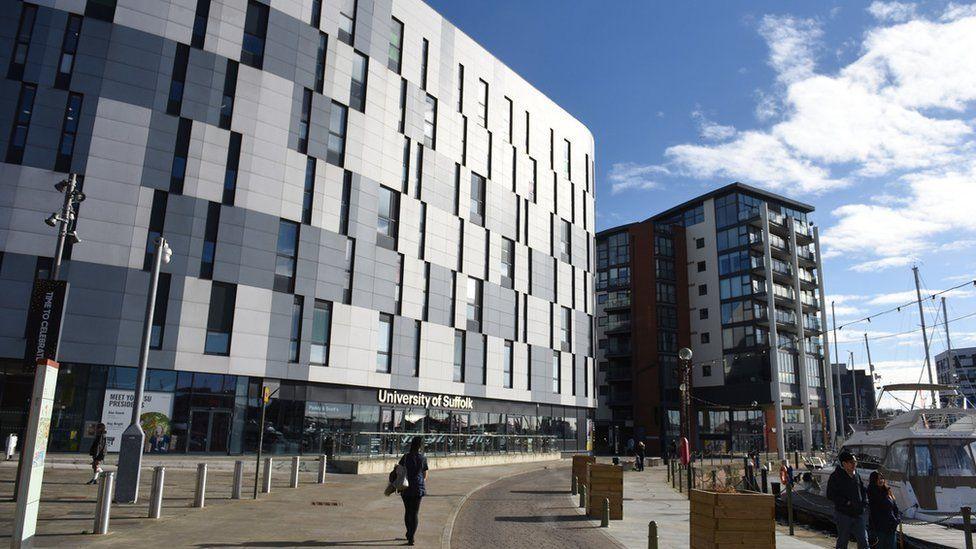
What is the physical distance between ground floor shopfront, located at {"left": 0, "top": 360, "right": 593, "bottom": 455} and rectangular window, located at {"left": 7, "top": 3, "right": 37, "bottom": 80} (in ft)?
43.9

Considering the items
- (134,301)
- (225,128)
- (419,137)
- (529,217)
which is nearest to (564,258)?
(529,217)

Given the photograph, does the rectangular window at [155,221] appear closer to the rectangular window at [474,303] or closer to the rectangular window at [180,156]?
the rectangular window at [180,156]

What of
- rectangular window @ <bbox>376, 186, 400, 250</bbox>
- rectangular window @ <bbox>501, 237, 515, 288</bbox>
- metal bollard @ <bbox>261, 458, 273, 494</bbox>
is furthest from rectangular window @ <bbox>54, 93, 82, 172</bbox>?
rectangular window @ <bbox>501, 237, 515, 288</bbox>

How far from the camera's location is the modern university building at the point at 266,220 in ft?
96.5

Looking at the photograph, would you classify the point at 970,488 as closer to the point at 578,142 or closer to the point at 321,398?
the point at 321,398

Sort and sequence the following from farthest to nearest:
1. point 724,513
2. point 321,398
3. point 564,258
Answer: point 564,258, point 321,398, point 724,513

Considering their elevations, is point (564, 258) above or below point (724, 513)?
above

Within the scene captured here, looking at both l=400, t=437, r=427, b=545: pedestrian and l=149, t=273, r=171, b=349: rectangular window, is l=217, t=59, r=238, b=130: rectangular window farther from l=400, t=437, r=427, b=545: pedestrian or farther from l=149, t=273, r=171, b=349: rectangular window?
l=400, t=437, r=427, b=545: pedestrian

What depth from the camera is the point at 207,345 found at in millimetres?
32062

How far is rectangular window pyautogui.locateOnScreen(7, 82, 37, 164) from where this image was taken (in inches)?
1137

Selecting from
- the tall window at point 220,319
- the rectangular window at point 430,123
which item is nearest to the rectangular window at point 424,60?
the rectangular window at point 430,123

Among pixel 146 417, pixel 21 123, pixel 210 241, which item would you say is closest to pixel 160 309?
pixel 210 241

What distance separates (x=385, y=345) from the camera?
1586 inches

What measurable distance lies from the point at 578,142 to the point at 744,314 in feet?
91.0
